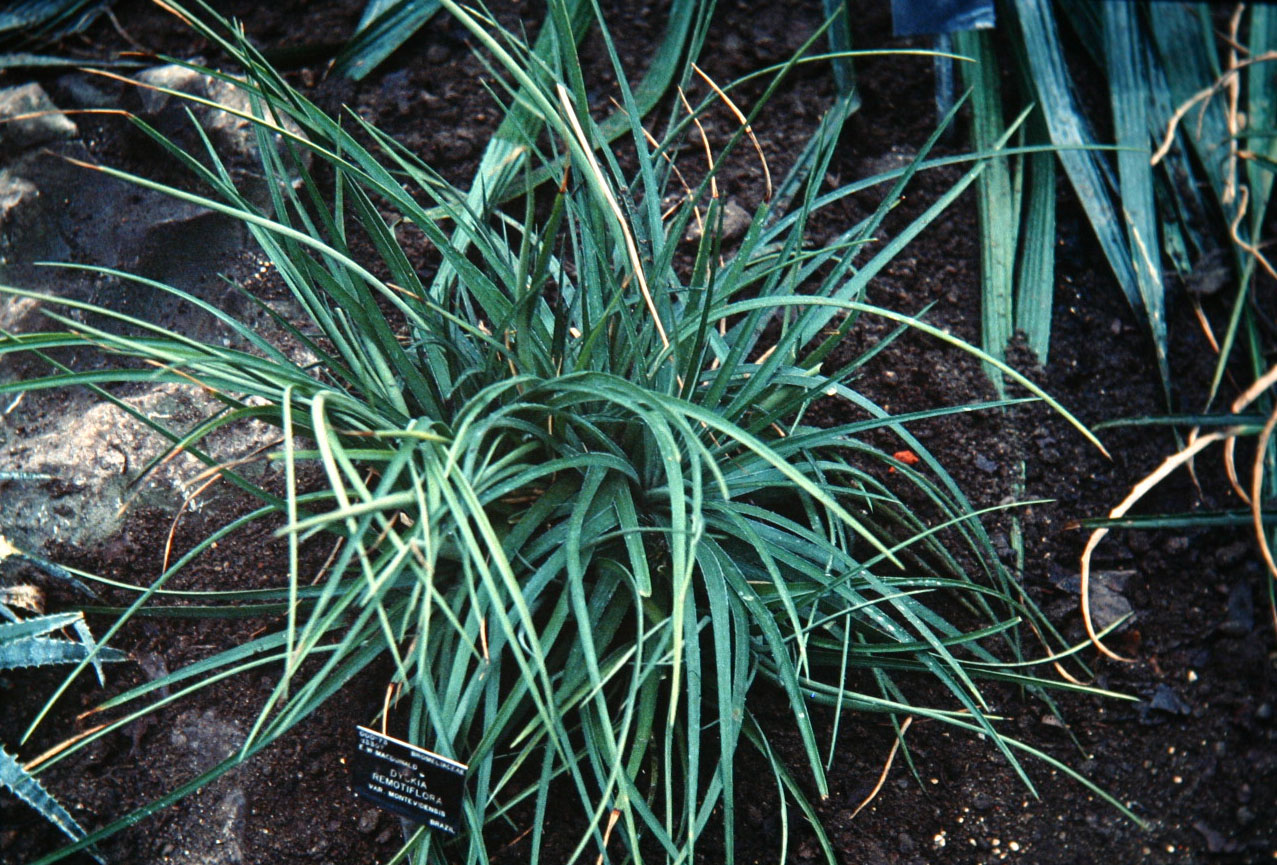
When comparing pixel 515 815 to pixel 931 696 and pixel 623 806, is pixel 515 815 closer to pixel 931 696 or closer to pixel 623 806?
pixel 623 806

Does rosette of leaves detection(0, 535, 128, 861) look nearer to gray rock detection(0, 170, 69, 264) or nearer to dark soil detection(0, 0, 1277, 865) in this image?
dark soil detection(0, 0, 1277, 865)

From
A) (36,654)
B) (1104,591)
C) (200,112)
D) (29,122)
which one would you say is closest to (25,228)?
(29,122)

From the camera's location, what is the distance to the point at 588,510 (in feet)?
3.46

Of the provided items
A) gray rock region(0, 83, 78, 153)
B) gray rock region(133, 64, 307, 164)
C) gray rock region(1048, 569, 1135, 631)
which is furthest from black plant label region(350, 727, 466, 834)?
gray rock region(0, 83, 78, 153)

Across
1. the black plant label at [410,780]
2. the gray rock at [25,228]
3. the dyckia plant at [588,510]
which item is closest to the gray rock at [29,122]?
the gray rock at [25,228]

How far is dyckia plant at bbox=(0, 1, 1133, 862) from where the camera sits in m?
0.94

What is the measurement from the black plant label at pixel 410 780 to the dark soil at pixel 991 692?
0.42ft

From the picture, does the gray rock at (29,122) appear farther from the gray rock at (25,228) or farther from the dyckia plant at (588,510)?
the dyckia plant at (588,510)

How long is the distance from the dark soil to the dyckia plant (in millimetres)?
64

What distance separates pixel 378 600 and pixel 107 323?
1.03 meters

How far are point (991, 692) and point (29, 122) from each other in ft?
6.10

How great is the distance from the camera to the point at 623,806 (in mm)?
911

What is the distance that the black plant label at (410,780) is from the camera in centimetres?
97

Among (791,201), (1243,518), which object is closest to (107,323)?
(791,201)
